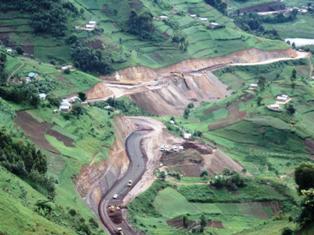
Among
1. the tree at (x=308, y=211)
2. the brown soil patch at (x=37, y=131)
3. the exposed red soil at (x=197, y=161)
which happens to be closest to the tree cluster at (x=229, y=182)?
the exposed red soil at (x=197, y=161)

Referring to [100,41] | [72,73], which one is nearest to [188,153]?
[72,73]

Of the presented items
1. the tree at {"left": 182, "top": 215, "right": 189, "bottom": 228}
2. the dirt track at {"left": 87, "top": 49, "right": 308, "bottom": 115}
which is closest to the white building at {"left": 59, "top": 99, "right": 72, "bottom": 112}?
the dirt track at {"left": 87, "top": 49, "right": 308, "bottom": 115}

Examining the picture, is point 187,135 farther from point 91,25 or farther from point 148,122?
point 91,25

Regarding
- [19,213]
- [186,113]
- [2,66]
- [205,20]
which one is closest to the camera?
[19,213]

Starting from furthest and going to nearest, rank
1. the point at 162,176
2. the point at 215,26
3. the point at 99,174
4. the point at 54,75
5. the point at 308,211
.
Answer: the point at 215,26 < the point at 54,75 < the point at 162,176 < the point at 99,174 < the point at 308,211

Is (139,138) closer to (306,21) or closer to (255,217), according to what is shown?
(255,217)

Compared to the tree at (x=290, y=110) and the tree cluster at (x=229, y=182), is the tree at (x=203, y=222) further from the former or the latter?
the tree at (x=290, y=110)

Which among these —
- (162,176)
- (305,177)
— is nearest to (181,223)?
(162,176)
